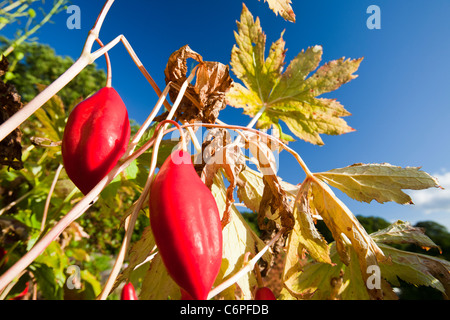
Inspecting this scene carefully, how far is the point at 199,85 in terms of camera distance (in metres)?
0.41

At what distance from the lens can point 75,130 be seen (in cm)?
30

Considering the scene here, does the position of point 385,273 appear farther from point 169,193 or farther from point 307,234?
point 169,193

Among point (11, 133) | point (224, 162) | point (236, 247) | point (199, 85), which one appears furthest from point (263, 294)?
point (11, 133)

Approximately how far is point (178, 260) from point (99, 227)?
278 centimetres

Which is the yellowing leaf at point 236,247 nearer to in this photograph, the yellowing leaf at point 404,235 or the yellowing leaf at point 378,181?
the yellowing leaf at point 378,181

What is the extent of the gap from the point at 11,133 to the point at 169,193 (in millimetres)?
322

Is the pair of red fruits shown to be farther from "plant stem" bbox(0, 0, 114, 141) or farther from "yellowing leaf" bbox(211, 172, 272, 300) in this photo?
"yellowing leaf" bbox(211, 172, 272, 300)

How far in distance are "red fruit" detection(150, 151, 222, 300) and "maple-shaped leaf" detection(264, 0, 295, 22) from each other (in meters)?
0.30

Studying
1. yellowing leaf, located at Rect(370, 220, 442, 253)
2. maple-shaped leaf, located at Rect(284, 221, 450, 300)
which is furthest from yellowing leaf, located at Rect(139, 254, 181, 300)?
yellowing leaf, located at Rect(370, 220, 442, 253)

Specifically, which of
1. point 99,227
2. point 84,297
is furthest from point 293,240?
point 99,227

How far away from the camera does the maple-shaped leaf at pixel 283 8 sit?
42cm

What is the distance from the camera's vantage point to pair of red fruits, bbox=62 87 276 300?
25 centimetres

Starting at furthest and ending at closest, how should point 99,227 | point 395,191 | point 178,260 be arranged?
point 99,227
point 395,191
point 178,260
